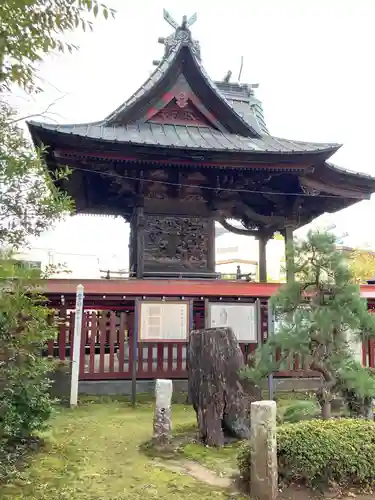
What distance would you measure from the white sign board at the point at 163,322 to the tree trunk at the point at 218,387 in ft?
7.20

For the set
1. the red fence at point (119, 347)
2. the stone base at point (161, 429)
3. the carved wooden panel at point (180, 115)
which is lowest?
the stone base at point (161, 429)

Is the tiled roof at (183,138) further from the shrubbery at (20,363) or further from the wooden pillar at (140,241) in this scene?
the shrubbery at (20,363)

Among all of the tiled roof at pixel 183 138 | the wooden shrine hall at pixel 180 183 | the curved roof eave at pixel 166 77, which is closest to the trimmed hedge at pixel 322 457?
the wooden shrine hall at pixel 180 183

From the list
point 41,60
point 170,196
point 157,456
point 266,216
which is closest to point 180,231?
point 170,196

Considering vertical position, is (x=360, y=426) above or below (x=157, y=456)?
above

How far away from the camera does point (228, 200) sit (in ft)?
37.3

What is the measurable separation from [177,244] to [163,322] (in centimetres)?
340

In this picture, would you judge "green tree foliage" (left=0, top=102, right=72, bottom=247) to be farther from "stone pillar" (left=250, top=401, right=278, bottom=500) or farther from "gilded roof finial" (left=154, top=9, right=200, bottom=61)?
"gilded roof finial" (left=154, top=9, right=200, bottom=61)

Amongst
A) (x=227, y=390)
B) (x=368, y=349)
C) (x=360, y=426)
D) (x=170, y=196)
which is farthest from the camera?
(x=170, y=196)

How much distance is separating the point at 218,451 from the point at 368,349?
5867 mm

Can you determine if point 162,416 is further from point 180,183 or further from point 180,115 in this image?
point 180,115

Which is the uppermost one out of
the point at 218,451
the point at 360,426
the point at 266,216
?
the point at 266,216

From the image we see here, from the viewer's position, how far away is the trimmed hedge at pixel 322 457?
13.1 ft

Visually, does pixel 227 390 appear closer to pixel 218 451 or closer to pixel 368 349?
pixel 218 451
